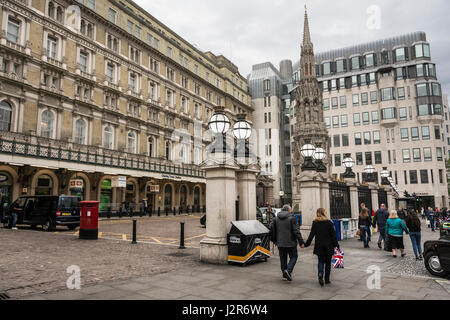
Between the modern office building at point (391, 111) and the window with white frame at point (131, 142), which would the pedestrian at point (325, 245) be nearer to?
the window with white frame at point (131, 142)

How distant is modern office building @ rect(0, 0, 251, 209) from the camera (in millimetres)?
26328

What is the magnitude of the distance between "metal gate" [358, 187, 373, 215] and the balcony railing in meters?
22.2

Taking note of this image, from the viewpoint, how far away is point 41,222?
17875 millimetres

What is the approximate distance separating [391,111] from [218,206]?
184 ft

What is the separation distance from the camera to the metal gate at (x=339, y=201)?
1548 cm

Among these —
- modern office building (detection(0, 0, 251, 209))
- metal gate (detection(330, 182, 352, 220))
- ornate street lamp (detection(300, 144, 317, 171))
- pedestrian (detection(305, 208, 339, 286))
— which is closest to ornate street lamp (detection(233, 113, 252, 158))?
pedestrian (detection(305, 208, 339, 286))

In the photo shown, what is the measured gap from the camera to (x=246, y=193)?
33.4 feet

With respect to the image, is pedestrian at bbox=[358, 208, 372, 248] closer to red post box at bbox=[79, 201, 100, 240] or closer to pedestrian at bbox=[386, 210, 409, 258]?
pedestrian at bbox=[386, 210, 409, 258]

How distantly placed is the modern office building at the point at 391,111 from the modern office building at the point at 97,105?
26.5m

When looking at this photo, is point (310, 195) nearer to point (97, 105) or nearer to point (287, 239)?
point (287, 239)

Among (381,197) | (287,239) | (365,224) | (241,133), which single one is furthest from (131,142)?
(287,239)
